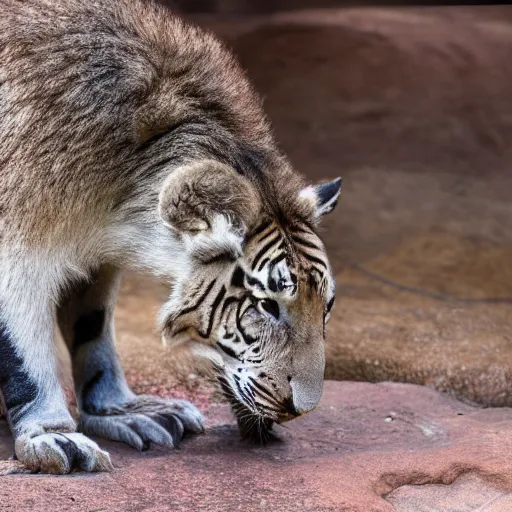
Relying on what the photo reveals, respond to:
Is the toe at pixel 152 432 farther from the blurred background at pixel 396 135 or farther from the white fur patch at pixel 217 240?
the blurred background at pixel 396 135

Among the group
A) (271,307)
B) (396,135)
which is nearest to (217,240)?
(271,307)

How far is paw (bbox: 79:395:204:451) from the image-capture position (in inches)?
218

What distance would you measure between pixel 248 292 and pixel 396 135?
6.11 meters

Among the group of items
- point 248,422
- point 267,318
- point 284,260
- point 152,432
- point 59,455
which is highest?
point 284,260

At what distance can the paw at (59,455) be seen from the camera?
15.7 feet

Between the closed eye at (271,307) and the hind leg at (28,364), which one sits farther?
the hind leg at (28,364)

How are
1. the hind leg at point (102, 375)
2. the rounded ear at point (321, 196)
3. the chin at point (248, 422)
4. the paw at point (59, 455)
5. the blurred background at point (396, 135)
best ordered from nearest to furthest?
the paw at point (59, 455)
the chin at point (248, 422)
the rounded ear at point (321, 196)
the hind leg at point (102, 375)
the blurred background at point (396, 135)

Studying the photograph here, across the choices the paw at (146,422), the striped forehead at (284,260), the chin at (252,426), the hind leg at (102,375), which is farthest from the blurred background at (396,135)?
the striped forehead at (284,260)

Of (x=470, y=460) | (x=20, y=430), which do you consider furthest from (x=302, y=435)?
(x=20, y=430)

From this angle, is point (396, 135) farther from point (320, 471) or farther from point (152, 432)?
point (320, 471)

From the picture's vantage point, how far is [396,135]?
10.7 m

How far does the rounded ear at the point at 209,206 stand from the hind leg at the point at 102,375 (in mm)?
1115

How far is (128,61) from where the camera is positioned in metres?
5.21

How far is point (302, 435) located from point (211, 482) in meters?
1.20
